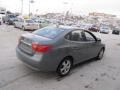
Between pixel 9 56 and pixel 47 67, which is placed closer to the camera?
pixel 47 67

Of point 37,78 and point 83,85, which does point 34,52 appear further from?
point 83,85

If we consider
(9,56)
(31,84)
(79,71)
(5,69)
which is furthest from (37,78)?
(9,56)

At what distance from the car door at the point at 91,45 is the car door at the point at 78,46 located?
232 millimetres

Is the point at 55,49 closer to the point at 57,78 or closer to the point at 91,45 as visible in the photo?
the point at 57,78

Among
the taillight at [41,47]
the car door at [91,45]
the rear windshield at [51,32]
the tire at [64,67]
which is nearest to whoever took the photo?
the taillight at [41,47]

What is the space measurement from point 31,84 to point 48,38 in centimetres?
136

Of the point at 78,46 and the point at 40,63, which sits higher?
the point at 78,46

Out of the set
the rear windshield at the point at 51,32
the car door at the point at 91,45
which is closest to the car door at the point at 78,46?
the car door at the point at 91,45

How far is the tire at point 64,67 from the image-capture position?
4742mm

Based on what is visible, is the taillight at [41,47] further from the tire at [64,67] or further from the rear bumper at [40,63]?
the tire at [64,67]

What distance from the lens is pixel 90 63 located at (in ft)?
21.0

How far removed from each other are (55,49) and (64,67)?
77 centimetres

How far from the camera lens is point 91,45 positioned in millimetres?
5973

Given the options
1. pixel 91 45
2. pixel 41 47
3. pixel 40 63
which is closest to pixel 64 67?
pixel 40 63
